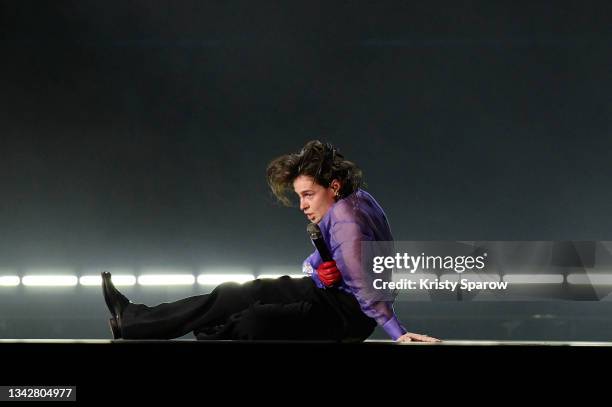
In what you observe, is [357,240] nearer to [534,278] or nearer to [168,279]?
[534,278]

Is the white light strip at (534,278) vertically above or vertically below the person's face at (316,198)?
below

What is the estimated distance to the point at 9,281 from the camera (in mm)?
4488

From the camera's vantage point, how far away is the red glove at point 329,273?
77.6 inches

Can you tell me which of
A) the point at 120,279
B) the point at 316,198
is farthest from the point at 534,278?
the point at 120,279

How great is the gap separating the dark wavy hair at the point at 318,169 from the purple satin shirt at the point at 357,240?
8 cm

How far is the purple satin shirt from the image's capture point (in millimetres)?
1886

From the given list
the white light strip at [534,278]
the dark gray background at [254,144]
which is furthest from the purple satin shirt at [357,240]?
the dark gray background at [254,144]

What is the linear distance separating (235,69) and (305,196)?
8.31 ft

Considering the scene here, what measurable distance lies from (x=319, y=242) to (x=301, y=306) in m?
0.18

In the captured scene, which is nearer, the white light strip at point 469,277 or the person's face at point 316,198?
the white light strip at point 469,277

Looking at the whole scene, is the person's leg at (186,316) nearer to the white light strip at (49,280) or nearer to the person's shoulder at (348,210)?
the person's shoulder at (348,210)

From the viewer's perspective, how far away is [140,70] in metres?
4.50

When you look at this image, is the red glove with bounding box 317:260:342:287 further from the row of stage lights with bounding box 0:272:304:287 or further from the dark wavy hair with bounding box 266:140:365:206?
the row of stage lights with bounding box 0:272:304:287

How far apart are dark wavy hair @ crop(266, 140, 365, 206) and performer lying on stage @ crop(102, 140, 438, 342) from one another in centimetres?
7
